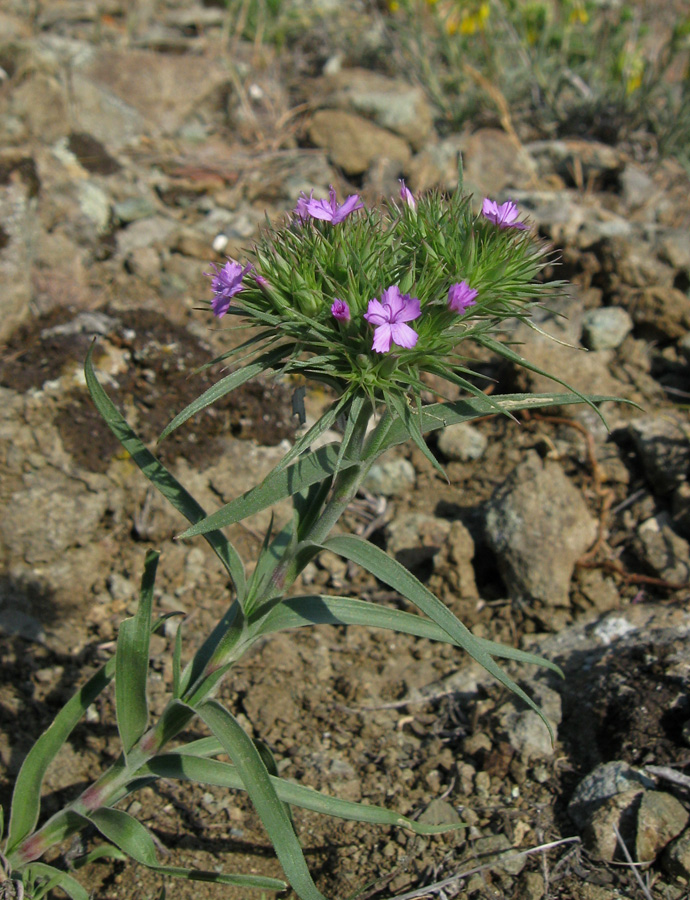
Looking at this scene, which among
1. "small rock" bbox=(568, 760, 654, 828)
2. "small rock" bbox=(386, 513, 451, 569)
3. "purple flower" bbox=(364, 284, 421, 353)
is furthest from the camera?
"small rock" bbox=(386, 513, 451, 569)

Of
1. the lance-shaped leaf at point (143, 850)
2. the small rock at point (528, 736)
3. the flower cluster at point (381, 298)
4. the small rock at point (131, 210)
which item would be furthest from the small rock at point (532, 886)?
the small rock at point (131, 210)

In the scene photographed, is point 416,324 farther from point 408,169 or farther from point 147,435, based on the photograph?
point 408,169

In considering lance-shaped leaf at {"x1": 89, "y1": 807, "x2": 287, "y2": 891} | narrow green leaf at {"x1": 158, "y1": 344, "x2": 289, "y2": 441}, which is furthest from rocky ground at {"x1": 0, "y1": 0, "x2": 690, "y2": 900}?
narrow green leaf at {"x1": 158, "y1": 344, "x2": 289, "y2": 441}

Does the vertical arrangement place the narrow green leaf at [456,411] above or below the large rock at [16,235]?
below

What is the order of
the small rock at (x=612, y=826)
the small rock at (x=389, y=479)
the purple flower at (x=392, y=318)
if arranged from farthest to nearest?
1. the small rock at (x=389, y=479)
2. the small rock at (x=612, y=826)
3. the purple flower at (x=392, y=318)

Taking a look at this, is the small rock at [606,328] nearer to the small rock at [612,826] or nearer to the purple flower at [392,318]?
the small rock at [612,826]

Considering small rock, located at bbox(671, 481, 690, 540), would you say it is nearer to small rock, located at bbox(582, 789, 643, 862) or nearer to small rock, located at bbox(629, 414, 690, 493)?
small rock, located at bbox(629, 414, 690, 493)
